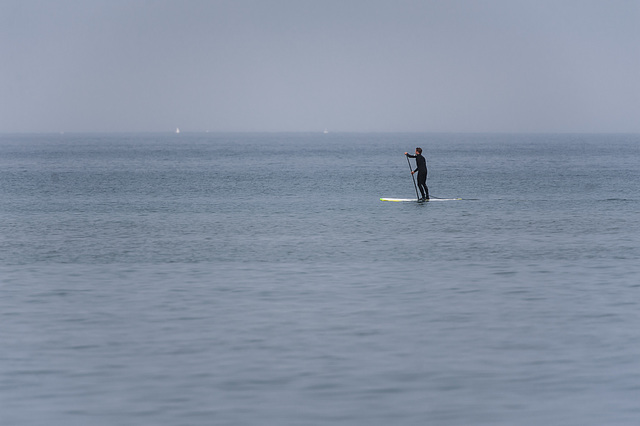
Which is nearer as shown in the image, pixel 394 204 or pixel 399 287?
pixel 399 287

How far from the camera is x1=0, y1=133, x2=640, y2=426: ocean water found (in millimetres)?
9258

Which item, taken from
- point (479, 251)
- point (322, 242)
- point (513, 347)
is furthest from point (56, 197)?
point (513, 347)

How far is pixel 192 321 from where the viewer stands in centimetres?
1335

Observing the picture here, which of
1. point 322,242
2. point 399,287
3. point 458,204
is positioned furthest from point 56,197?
point 399,287

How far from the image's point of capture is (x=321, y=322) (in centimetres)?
1327

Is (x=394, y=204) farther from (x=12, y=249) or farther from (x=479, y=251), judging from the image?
(x=12, y=249)

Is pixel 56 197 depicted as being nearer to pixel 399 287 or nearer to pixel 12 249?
pixel 12 249

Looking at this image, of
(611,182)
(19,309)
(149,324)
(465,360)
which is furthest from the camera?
(611,182)

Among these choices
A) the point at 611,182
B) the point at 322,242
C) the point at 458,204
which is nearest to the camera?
the point at 322,242

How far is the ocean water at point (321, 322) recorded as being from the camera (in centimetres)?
926

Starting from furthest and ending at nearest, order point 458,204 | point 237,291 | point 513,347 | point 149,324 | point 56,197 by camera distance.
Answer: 1. point 56,197
2. point 458,204
3. point 237,291
4. point 149,324
5. point 513,347

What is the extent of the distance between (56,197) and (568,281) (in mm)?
30130

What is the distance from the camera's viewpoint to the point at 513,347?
38.6 feet

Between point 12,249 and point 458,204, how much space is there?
62.7ft
